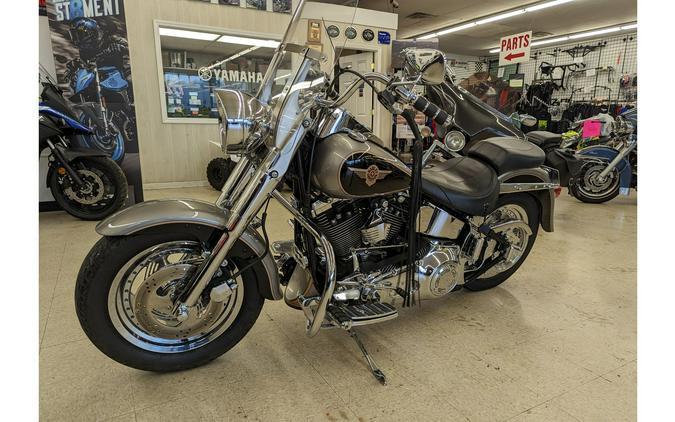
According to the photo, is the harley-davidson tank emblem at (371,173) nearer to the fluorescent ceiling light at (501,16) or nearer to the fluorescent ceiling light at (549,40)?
the fluorescent ceiling light at (501,16)

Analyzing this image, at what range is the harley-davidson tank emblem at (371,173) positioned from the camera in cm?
146

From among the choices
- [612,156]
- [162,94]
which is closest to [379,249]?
[612,156]

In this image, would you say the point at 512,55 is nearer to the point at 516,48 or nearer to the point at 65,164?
the point at 516,48

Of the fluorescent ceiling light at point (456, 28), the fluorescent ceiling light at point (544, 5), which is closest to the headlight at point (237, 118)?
the fluorescent ceiling light at point (544, 5)

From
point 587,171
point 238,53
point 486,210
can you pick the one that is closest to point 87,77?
point 238,53

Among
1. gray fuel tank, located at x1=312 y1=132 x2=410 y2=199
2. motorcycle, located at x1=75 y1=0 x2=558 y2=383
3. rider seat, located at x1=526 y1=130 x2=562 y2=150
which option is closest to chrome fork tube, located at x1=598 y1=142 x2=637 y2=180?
rider seat, located at x1=526 y1=130 x2=562 y2=150

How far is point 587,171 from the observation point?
16.0 feet

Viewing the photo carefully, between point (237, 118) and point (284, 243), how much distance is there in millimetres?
664

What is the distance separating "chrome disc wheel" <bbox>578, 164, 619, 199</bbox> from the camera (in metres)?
4.79

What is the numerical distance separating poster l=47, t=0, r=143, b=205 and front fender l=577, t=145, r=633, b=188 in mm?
5307

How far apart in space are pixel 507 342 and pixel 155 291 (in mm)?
1566

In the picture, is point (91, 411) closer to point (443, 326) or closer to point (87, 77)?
point (443, 326)

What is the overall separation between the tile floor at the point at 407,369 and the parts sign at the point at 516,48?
5.03 m

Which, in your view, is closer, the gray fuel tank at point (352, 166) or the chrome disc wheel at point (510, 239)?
the gray fuel tank at point (352, 166)
